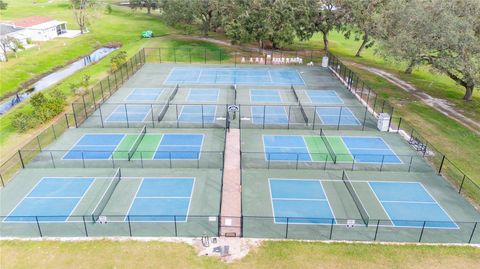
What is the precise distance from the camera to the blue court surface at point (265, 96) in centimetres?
3375

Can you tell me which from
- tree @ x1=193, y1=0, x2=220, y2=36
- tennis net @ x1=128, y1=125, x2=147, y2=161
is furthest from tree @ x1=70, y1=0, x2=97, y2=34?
tennis net @ x1=128, y1=125, x2=147, y2=161

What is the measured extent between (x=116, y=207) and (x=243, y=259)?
7512mm

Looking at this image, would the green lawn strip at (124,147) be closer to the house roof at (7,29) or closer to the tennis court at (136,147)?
the tennis court at (136,147)

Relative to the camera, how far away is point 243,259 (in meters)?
15.2

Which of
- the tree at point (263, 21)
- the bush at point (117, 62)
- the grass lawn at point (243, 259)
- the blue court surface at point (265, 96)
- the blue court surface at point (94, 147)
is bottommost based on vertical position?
the grass lawn at point (243, 259)

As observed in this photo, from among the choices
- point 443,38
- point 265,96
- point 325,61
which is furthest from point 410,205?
point 325,61

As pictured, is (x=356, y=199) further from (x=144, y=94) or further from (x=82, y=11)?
(x=82, y=11)

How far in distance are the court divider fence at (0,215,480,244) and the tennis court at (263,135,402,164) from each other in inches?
228

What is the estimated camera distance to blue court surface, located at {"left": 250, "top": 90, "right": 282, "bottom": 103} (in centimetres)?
3375

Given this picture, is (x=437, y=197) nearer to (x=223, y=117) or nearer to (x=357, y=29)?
(x=223, y=117)

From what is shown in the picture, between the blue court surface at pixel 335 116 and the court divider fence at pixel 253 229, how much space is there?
12.1m

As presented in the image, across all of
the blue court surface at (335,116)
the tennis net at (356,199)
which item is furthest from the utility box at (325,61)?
the tennis net at (356,199)

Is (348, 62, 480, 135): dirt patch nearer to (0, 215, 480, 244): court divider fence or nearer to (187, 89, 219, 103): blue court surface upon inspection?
(0, 215, 480, 244): court divider fence

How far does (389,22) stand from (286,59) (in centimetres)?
1341
